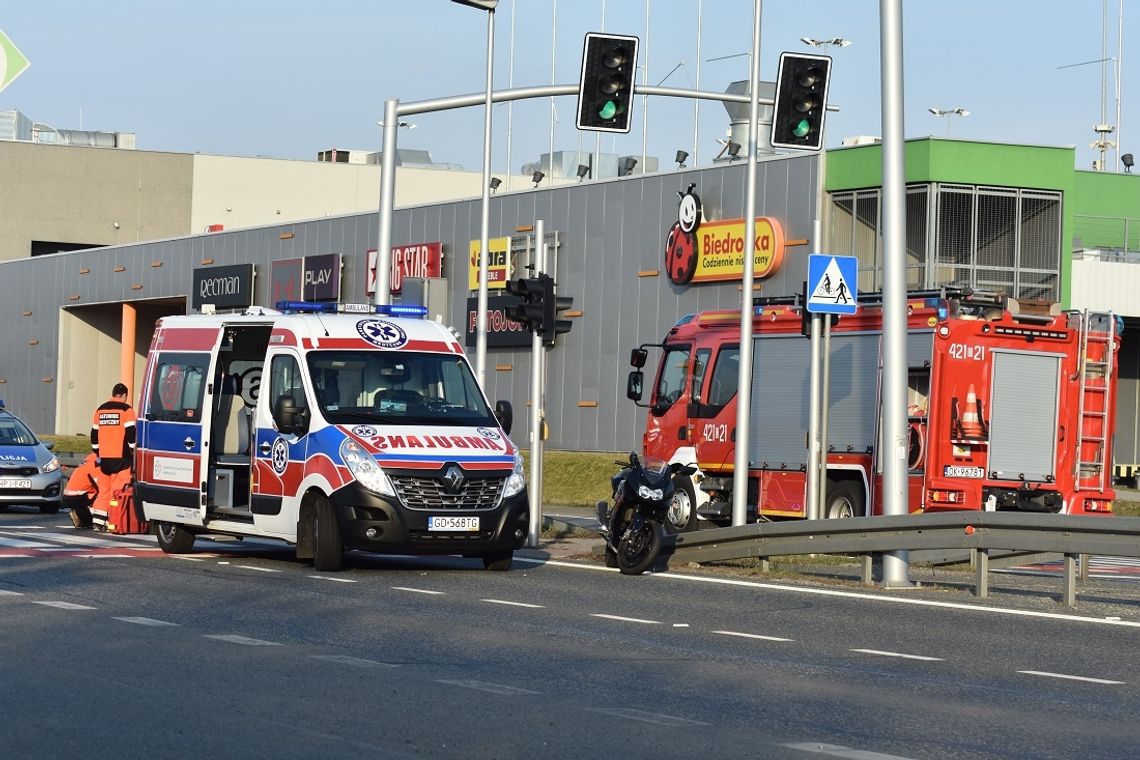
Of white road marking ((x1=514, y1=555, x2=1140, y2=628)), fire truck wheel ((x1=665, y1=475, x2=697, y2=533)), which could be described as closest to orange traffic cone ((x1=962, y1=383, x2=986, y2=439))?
fire truck wheel ((x1=665, y1=475, x2=697, y2=533))

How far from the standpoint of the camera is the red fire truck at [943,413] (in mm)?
22812

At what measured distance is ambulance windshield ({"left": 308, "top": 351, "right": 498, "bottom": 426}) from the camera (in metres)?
17.7

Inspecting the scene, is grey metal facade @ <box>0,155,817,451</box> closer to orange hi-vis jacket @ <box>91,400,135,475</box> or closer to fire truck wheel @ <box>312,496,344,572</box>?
orange hi-vis jacket @ <box>91,400,135,475</box>

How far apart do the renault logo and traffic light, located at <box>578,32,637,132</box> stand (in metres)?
5.95

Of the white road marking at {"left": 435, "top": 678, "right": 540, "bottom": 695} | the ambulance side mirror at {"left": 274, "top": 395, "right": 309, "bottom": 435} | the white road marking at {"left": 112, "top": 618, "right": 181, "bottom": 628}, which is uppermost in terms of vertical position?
the ambulance side mirror at {"left": 274, "top": 395, "right": 309, "bottom": 435}

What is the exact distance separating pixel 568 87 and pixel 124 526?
297 inches

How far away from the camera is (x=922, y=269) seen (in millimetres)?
35844

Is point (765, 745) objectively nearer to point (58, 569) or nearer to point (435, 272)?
point (58, 569)

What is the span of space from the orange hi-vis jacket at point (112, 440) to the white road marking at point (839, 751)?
16.6 m

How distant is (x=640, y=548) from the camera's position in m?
18.1

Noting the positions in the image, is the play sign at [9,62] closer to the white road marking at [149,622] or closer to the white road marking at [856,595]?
the white road marking at [856,595]

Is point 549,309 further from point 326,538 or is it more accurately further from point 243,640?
point 243,640

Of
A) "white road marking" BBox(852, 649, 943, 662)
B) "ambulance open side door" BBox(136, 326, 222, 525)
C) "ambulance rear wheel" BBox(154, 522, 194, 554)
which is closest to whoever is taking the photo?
"white road marking" BBox(852, 649, 943, 662)

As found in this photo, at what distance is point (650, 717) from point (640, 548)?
361 inches
